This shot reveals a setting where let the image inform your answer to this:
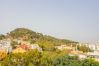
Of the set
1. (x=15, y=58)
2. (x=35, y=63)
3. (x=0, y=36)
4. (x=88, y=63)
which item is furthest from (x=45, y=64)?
(x=0, y=36)

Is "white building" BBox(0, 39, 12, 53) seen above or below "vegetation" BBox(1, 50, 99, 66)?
above

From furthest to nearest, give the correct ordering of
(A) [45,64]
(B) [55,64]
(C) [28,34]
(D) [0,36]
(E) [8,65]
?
(C) [28,34], (D) [0,36], (B) [55,64], (A) [45,64], (E) [8,65]

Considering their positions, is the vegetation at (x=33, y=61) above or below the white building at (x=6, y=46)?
below

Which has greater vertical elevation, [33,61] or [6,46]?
[6,46]

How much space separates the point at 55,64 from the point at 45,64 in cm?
329

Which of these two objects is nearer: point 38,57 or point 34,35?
point 38,57

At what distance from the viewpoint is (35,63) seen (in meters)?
26.1

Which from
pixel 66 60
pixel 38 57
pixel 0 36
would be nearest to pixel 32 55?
pixel 38 57

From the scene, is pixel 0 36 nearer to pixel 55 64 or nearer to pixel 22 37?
pixel 22 37

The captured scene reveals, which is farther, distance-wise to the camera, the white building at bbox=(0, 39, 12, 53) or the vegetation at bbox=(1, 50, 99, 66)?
the white building at bbox=(0, 39, 12, 53)

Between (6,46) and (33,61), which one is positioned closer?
(33,61)

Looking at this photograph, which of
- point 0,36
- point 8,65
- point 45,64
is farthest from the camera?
point 0,36

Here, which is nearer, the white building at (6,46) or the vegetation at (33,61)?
the vegetation at (33,61)

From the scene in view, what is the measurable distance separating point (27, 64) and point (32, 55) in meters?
1.28
